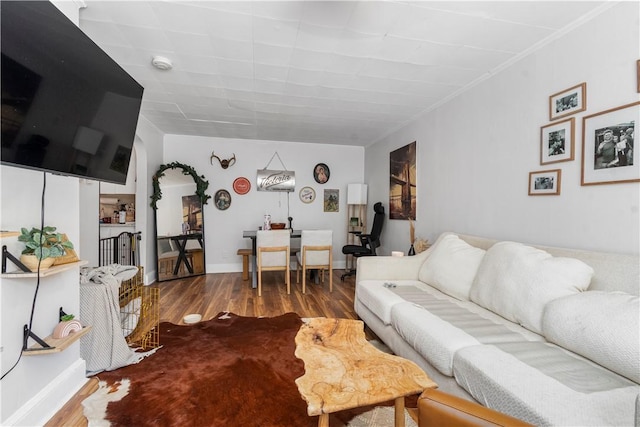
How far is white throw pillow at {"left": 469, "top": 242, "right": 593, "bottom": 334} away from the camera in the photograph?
1.56m

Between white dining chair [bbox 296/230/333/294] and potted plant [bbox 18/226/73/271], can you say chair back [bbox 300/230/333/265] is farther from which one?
potted plant [bbox 18/226/73/271]

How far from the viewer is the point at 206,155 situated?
5.13 metres

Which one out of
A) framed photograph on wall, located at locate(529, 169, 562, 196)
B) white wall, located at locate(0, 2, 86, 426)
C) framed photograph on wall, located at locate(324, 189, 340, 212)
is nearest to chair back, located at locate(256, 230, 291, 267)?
framed photograph on wall, located at locate(324, 189, 340, 212)

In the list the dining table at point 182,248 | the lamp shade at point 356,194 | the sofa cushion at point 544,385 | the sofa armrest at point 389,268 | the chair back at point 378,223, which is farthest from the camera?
the lamp shade at point 356,194

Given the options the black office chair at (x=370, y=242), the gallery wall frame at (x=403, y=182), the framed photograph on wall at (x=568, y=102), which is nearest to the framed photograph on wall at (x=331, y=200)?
the black office chair at (x=370, y=242)

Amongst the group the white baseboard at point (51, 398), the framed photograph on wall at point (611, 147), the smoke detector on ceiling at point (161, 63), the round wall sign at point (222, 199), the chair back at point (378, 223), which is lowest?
the white baseboard at point (51, 398)

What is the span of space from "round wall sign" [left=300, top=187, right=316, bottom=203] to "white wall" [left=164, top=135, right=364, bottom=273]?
0.08m

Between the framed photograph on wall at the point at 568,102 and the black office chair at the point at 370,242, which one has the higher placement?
the framed photograph on wall at the point at 568,102

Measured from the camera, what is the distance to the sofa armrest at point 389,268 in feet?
9.19

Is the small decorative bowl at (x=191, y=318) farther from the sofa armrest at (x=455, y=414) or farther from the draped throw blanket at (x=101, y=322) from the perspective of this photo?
the sofa armrest at (x=455, y=414)

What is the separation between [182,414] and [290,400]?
61 centimetres

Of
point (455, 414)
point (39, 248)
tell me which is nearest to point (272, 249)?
point (39, 248)

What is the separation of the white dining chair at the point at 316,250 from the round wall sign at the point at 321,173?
1.81m

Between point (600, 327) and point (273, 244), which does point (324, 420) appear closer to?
point (600, 327)
